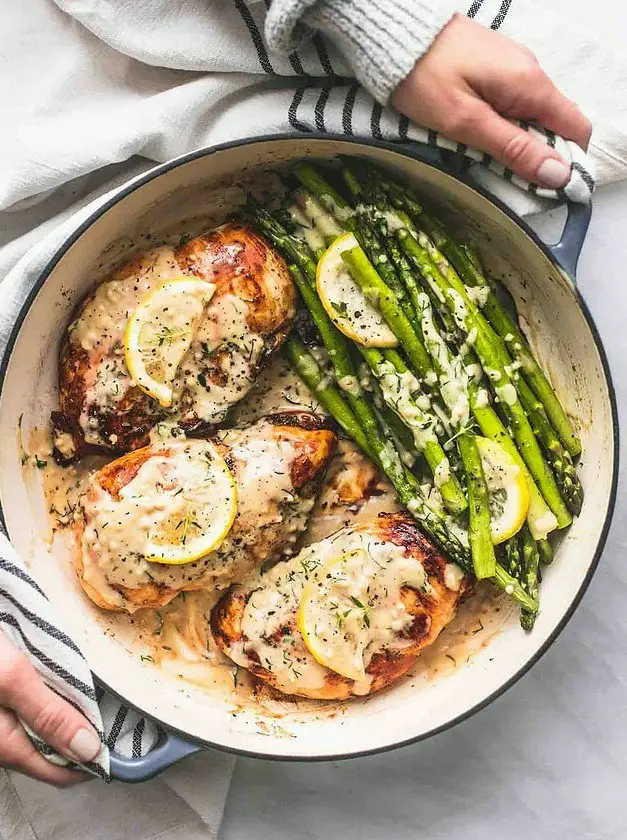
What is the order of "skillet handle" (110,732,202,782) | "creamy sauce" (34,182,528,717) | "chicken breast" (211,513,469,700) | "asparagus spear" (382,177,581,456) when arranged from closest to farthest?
"skillet handle" (110,732,202,782), "chicken breast" (211,513,469,700), "asparagus spear" (382,177,581,456), "creamy sauce" (34,182,528,717)

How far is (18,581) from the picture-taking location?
7.88ft

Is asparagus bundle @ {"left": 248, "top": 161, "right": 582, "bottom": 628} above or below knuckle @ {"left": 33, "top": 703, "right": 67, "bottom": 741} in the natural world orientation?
above

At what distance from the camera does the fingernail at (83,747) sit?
2338mm

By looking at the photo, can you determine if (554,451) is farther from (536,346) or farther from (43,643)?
(43,643)

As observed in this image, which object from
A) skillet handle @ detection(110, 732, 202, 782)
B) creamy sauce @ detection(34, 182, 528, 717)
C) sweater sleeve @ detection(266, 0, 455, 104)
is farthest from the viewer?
creamy sauce @ detection(34, 182, 528, 717)

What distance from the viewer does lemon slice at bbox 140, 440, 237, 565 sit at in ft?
7.94

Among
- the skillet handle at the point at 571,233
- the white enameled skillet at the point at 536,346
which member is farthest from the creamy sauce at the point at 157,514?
the skillet handle at the point at 571,233

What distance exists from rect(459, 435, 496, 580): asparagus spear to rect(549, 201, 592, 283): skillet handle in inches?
21.6

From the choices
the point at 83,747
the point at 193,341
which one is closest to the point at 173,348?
the point at 193,341

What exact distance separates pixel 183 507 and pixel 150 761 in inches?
27.3

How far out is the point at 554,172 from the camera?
7.43ft

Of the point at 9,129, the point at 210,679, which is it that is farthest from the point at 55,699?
the point at 9,129

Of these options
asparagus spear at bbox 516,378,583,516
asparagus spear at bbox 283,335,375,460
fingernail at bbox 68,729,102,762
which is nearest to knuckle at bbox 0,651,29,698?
fingernail at bbox 68,729,102,762

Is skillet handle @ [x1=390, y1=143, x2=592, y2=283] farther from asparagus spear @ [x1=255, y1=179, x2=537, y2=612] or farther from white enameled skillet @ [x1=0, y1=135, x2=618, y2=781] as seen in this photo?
asparagus spear @ [x1=255, y1=179, x2=537, y2=612]
